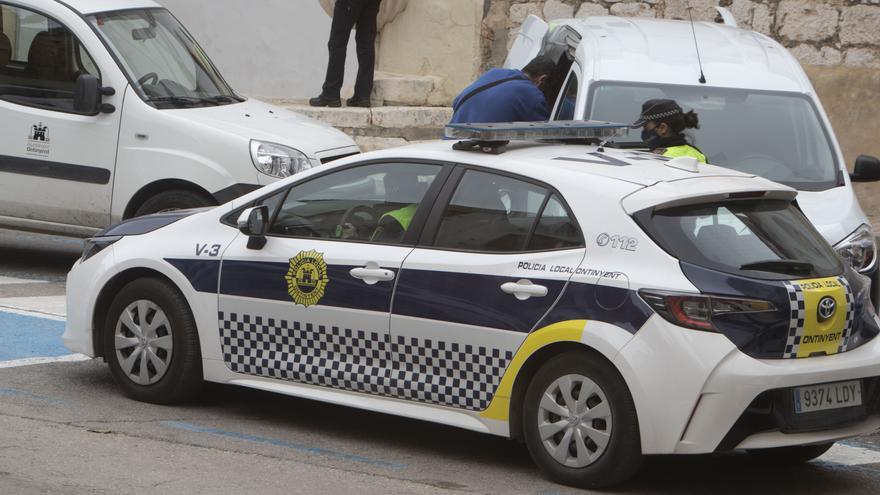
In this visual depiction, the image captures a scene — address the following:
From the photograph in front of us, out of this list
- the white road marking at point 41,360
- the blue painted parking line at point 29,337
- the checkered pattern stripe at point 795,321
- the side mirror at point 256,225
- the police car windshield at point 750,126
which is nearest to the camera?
the checkered pattern stripe at point 795,321

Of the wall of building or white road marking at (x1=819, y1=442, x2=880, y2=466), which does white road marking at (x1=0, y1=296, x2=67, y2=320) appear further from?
the wall of building

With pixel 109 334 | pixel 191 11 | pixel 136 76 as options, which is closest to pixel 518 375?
pixel 109 334

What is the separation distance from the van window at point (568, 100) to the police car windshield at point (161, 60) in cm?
288

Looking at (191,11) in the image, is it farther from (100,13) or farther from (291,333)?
(291,333)

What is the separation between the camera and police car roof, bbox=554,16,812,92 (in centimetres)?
994

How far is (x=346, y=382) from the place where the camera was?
7.18 metres

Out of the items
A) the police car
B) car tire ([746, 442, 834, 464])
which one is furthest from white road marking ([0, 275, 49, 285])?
car tire ([746, 442, 834, 464])

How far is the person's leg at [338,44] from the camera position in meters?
15.5

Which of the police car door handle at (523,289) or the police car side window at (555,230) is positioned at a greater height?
the police car side window at (555,230)

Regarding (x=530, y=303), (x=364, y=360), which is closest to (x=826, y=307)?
(x=530, y=303)

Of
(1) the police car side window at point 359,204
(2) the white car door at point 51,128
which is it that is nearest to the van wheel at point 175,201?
(2) the white car door at point 51,128

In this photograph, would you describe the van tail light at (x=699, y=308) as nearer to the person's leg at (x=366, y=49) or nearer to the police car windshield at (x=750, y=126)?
the police car windshield at (x=750, y=126)

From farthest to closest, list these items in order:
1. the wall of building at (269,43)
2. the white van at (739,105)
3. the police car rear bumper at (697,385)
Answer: the wall of building at (269,43)
the white van at (739,105)
the police car rear bumper at (697,385)

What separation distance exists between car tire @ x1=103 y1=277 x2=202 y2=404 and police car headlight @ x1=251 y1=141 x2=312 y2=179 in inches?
129
